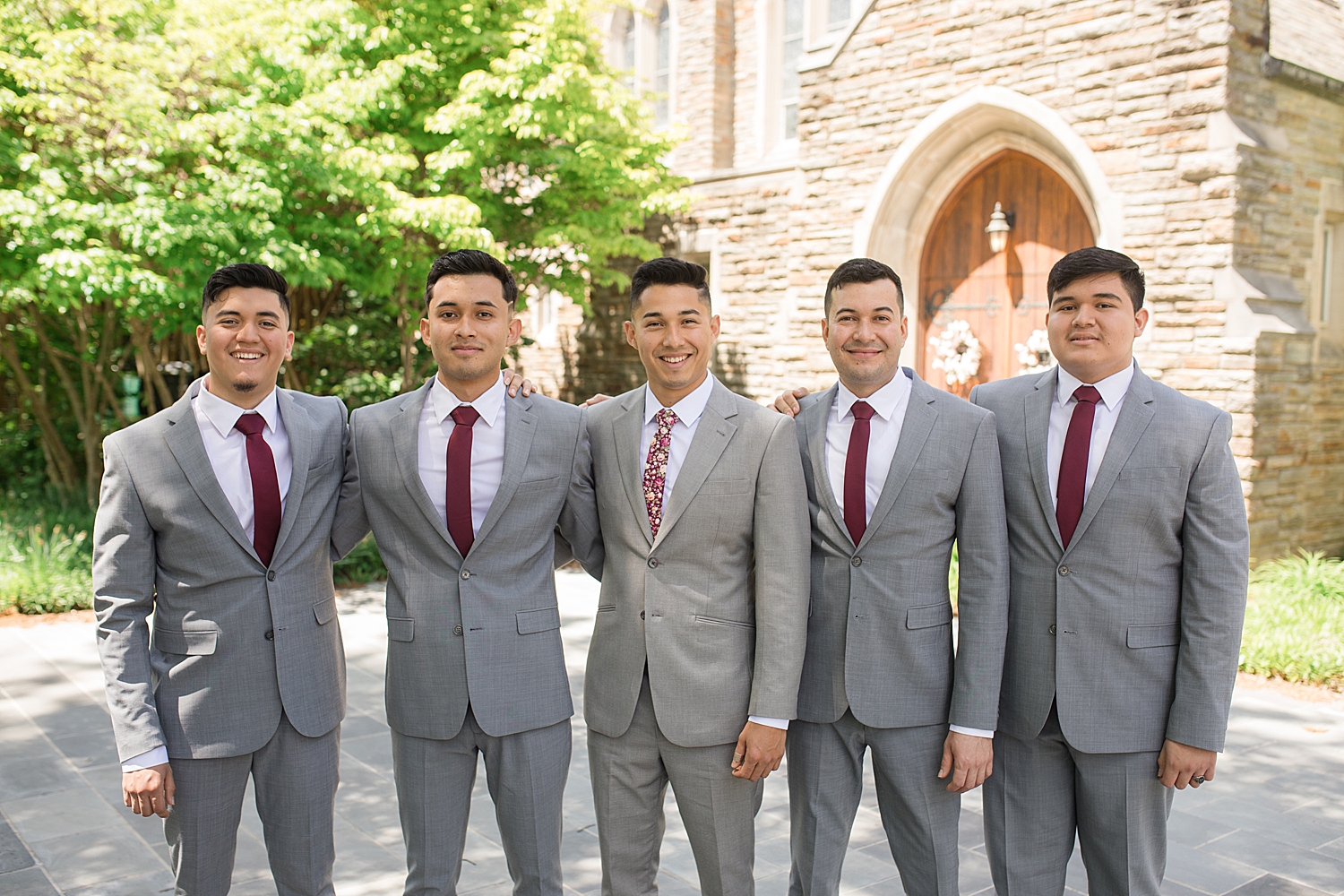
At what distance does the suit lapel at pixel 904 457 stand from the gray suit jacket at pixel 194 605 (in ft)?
4.99

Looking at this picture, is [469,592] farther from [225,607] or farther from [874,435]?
[874,435]

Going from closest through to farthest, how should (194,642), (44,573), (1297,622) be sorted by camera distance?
(194,642), (1297,622), (44,573)

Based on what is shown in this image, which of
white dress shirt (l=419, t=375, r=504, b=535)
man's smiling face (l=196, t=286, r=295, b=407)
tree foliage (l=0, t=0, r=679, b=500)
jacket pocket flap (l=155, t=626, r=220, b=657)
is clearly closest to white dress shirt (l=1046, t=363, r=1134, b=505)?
white dress shirt (l=419, t=375, r=504, b=535)

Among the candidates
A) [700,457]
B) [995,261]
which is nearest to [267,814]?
[700,457]

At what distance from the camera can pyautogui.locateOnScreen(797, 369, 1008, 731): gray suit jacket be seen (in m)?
2.71

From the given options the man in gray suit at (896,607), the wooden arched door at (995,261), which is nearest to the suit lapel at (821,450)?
the man in gray suit at (896,607)

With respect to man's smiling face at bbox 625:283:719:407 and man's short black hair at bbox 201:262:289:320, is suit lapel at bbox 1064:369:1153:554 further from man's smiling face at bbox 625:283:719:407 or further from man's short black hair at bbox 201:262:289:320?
man's short black hair at bbox 201:262:289:320

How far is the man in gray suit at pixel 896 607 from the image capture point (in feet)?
8.93

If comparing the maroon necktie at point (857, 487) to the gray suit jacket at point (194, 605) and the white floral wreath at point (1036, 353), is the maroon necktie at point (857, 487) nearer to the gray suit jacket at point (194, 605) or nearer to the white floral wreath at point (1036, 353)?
the gray suit jacket at point (194, 605)

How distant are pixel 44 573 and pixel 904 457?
7453mm

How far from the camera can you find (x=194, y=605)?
268 centimetres

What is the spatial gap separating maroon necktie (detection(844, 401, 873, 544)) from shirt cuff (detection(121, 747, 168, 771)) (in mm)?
1864

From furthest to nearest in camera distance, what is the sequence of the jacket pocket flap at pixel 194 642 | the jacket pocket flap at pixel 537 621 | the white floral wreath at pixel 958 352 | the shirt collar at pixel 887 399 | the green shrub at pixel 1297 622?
the white floral wreath at pixel 958 352 < the green shrub at pixel 1297 622 < the shirt collar at pixel 887 399 < the jacket pocket flap at pixel 537 621 < the jacket pocket flap at pixel 194 642

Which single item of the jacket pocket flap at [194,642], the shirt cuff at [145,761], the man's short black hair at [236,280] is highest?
the man's short black hair at [236,280]
